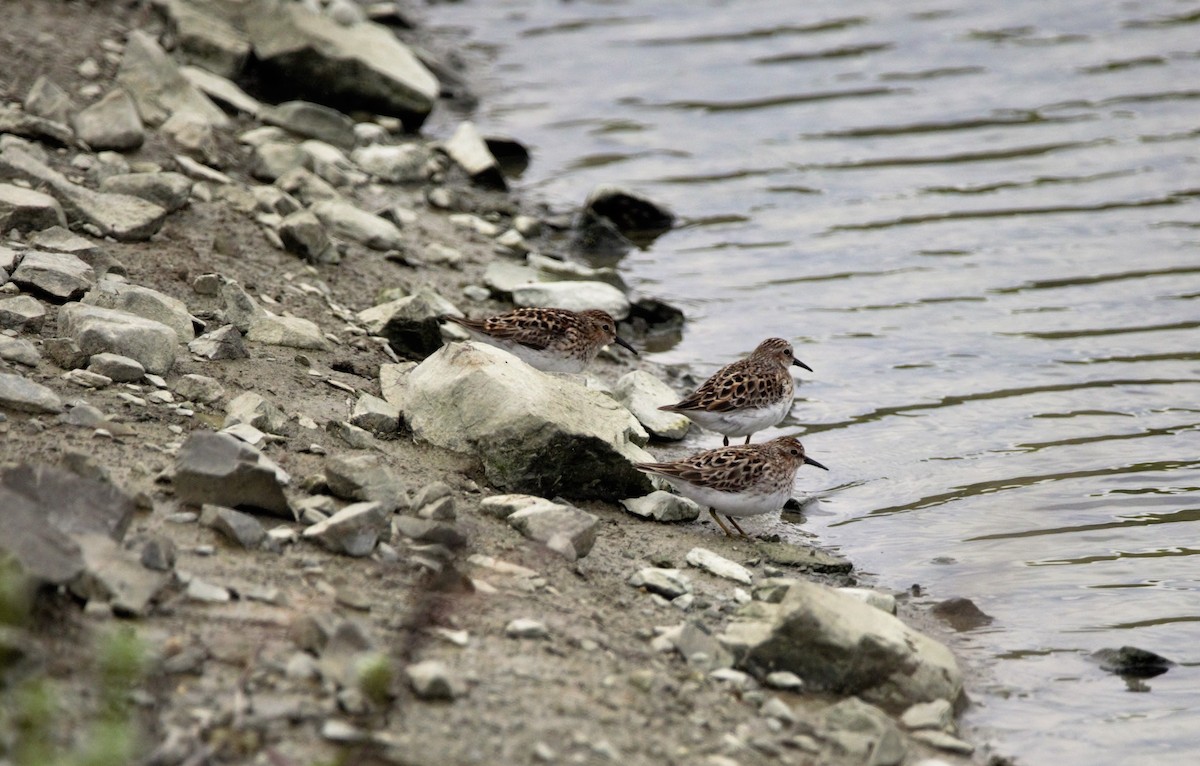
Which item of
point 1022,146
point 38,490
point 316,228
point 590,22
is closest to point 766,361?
point 316,228

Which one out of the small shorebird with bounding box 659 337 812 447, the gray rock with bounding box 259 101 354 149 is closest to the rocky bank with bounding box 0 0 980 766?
the small shorebird with bounding box 659 337 812 447

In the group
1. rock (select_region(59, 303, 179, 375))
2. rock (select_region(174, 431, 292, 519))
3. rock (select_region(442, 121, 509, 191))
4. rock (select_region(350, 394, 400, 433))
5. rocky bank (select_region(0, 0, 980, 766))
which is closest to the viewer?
rocky bank (select_region(0, 0, 980, 766))

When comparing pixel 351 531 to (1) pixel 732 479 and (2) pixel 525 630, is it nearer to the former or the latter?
(2) pixel 525 630

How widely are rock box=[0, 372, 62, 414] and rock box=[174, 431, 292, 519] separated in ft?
3.28

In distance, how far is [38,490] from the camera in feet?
20.8

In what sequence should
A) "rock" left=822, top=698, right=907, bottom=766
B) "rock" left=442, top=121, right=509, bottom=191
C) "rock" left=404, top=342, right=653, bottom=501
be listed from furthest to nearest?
"rock" left=442, top=121, right=509, bottom=191, "rock" left=404, top=342, right=653, bottom=501, "rock" left=822, top=698, right=907, bottom=766

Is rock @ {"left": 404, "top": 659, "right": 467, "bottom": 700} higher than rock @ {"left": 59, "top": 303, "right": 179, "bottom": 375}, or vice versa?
rock @ {"left": 404, "top": 659, "right": 467, "bottom": 700}

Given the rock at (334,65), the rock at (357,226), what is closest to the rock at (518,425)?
the rock at (357,226)

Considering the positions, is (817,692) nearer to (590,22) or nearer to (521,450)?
(521,450)

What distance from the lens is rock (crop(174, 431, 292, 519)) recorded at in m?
7.02

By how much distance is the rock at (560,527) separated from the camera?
8039 millimetres

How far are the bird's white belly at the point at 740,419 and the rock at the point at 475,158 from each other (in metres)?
6.23

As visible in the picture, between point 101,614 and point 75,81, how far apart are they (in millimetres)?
9626

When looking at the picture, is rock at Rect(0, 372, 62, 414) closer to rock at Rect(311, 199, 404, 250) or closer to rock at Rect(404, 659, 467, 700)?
rock at Rect(404, 659, 467, 700)
